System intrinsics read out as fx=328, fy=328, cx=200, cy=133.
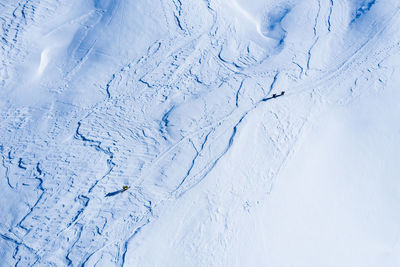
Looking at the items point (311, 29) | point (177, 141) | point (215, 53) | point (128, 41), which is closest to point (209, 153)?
point (177, 141)

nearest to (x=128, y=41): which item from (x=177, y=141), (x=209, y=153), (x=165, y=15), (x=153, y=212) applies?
(x=165, y=15)

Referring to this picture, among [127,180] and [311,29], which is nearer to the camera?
[127,180]

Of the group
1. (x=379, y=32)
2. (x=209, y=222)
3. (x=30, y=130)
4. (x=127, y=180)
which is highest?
(x=379, y=32)

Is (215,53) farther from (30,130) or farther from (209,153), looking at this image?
(30,130)

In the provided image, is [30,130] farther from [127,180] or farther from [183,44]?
[183,44]

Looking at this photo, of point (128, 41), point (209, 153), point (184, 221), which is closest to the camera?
point (184, 221)

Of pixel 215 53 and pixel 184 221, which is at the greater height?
pixel 215 53

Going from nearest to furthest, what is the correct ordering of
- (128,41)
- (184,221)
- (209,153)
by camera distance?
(184,221), (209,153), (128,41)
